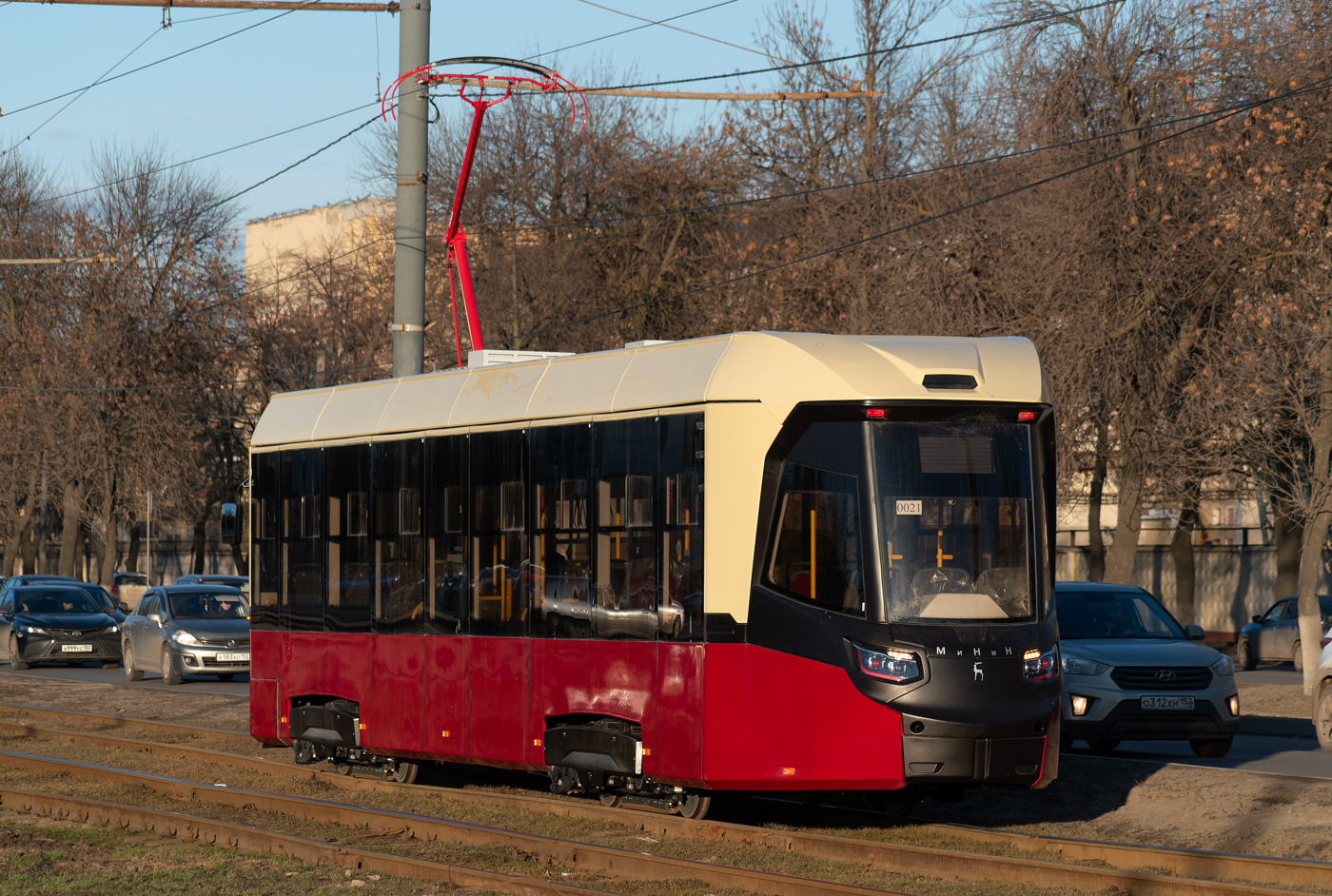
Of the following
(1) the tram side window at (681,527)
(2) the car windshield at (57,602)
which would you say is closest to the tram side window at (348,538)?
(1) the tram side window at (681,527)

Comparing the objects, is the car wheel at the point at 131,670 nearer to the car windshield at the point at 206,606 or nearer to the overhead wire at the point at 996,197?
the car windshield at the point at 206,606

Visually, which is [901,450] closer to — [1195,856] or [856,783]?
[856,783]

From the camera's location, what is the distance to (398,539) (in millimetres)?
13172

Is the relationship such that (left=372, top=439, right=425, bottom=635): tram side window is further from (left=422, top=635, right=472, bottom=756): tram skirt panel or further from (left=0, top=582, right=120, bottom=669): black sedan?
(left=0, top=582, right=120, bottom=669): black sedan

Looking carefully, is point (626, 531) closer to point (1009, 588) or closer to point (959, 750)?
point (1009, 588)

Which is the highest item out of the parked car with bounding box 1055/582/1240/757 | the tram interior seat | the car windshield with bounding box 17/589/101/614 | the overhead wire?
the overhead wire

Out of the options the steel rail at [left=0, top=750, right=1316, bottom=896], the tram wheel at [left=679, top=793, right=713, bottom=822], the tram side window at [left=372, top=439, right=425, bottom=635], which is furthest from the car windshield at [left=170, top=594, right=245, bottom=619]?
the tram wheel at [left=679, top=793, right=713, bottom=822]

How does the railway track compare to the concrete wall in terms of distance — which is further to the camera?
the concrete wall

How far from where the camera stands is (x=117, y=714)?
70.8 feet

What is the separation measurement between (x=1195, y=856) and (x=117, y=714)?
15625mm

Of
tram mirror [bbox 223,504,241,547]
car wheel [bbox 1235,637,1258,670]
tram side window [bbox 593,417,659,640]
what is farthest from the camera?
car wheel [bbox 1235,637,1258,670]

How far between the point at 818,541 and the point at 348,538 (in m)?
5.06

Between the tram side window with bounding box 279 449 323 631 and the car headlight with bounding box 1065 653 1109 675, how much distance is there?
655cm

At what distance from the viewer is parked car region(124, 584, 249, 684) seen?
26.2 meters
